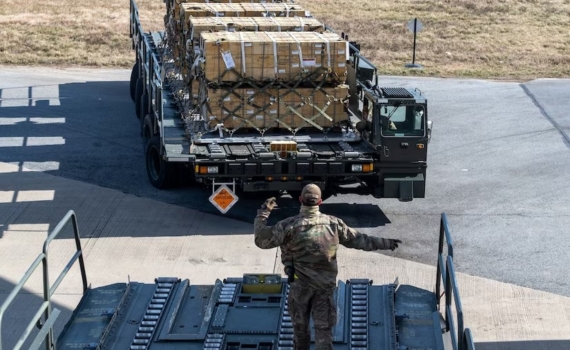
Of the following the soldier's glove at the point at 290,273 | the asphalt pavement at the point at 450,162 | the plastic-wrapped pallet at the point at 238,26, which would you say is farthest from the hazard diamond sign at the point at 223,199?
the soldier's glove at the point at 290,273

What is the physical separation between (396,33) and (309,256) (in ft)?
83.2

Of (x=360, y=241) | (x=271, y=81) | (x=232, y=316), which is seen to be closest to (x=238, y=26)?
(x=271, y=81)

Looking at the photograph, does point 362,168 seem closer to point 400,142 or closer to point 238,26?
point 400,142

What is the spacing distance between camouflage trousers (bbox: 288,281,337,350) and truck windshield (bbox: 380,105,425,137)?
22.2 feet

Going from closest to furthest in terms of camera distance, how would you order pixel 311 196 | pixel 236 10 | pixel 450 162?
1. pixel 311 196
2. pixel 236 10
3. pixel 450 162

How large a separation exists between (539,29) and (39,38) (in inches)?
613

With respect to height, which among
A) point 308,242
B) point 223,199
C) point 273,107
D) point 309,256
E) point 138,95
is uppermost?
point 308,242

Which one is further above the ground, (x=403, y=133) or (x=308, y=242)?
(x=308, y=242)

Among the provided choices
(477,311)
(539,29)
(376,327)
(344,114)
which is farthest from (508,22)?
(376,327)

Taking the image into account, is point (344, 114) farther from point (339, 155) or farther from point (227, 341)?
point (227, 341)

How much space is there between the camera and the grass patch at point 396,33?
92.9ft

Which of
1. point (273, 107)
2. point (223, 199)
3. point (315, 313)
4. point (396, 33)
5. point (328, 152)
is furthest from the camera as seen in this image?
point (396, 33)

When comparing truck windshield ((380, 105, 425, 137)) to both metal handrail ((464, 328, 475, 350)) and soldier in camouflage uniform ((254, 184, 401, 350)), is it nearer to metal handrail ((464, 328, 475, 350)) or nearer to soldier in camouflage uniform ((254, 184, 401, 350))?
soldier in camouflage uniform ((254, 184, 401, 350))

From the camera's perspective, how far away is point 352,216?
50.2 feet
